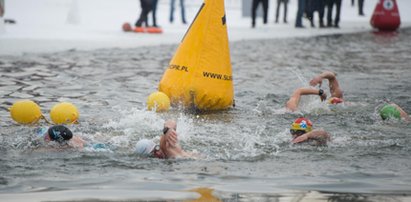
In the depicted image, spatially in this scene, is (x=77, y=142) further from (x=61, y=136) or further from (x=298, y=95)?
(x=298, y=95)

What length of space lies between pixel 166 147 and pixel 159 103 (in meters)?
2.79

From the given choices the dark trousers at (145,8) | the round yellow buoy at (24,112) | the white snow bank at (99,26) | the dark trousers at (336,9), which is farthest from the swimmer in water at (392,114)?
the dark trousers at (336,9)

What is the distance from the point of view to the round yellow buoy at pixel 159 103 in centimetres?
1192

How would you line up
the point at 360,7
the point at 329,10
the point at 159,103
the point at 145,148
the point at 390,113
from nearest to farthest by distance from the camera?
the point at 145,148, the point at 390,113, the point at 159,103, the point at 329,10, the point at 360,7

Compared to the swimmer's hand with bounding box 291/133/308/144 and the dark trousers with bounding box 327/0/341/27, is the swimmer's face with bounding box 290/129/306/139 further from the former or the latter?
the dark trousers with bounding box 327/0/341/27

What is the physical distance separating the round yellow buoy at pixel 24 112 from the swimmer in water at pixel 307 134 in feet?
11.1

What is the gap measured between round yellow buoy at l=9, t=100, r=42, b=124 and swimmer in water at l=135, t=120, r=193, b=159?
89.8 inches

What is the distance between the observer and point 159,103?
1191 cm

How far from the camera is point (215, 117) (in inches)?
471

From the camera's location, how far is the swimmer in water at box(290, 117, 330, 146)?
390 inches

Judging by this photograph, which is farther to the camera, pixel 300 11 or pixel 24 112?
pixel 300 11

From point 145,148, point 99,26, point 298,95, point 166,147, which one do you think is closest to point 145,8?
point 99,26

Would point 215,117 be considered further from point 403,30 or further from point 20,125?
point 403,30

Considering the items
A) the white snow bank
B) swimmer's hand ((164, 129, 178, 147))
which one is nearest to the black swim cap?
swimmer's hand ((164, 129, 178, 147))
